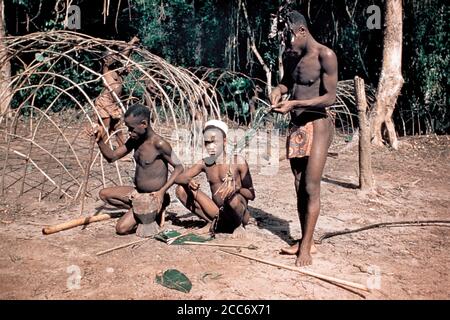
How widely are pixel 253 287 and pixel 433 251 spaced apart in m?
1.93

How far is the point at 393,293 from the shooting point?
3.03 meters

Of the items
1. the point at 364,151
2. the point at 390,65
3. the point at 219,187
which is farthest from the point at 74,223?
the point at 390,65

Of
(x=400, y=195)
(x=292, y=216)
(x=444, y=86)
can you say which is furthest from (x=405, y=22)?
(x=292, y=216)

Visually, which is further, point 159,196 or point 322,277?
point 159,196

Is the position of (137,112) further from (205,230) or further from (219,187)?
(205,230)

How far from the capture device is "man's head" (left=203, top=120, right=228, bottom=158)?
3.92 meters

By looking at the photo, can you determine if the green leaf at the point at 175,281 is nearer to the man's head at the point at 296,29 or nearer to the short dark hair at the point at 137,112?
the short dark hair at the point at 137,112

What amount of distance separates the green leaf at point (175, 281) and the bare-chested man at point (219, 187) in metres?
0.94

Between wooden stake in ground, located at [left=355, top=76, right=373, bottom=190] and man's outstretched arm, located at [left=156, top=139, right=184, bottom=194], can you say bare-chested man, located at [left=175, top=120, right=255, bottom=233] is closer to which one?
man's outstretched arm, located at [left=156, top=139, right=184, bottom=194]

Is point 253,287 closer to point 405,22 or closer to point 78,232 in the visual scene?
point 78,232

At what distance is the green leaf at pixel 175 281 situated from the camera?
3016 millimetres

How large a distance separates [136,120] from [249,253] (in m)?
1.57

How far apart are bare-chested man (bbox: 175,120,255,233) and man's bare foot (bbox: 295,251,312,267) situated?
28.8 inches

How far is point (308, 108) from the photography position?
3.41 meters
